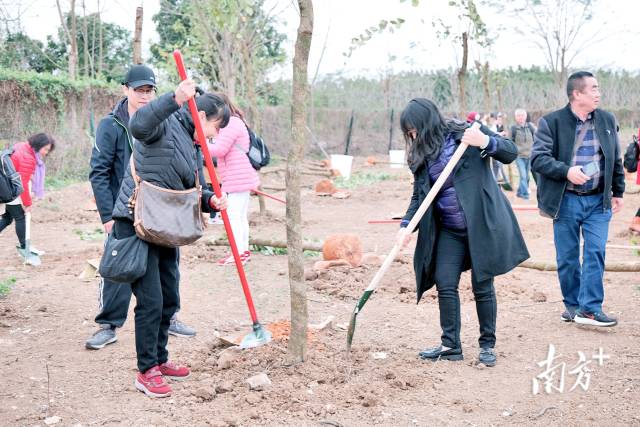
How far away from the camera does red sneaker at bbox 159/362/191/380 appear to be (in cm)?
427

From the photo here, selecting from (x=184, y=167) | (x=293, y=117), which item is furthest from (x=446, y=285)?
(x=184, y=167)

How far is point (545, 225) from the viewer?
1066cm

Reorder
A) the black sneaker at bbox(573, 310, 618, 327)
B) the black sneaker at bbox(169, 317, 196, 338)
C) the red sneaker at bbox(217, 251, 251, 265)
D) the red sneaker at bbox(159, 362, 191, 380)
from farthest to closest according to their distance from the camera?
the red sneaker at bbox(217, 251, 251, 265)
the black sneaker at bbox(169, 317, 196, 338)
the black sneaker at bbox(573, 310, 618, 327)
the red sneaker at bbox(159, 362, 191, 380)

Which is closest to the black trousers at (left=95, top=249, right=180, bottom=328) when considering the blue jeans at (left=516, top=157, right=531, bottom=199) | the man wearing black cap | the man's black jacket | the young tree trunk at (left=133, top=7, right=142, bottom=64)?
the man wearing black cap

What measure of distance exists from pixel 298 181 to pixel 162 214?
0.79 metres

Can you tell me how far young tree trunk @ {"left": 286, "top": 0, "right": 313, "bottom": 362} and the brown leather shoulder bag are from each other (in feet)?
1.81

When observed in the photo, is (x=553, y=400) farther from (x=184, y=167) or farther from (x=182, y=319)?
(x=182, y=319)

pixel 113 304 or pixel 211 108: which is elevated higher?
pixel 211 108

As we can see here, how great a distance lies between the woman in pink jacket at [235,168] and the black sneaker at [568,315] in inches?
127

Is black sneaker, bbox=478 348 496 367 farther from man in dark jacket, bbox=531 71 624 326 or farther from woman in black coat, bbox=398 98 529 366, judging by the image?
man in dark jacket, bbox=531 71 624 326

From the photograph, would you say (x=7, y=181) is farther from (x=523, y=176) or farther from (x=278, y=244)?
(x=523, y=176)

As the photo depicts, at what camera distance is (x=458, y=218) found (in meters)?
4.38

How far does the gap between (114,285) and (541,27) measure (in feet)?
96.2

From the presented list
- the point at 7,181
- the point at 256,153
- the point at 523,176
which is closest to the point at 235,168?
the point at 256,153
